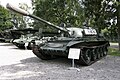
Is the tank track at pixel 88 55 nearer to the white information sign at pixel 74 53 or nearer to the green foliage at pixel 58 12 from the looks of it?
the white information sign at pixel 74 53

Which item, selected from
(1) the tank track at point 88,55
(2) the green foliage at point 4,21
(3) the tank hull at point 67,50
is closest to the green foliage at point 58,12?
(2) the green foliage at point 4,21

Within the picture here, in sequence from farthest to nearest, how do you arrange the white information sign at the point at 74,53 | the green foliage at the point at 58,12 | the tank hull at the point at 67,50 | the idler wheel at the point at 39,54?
the green foliage at the point at 58,12 → the idler wheel at the point at 39,54 → the tank hull at the point at 67,50 → the white information sign at the point at 74,53

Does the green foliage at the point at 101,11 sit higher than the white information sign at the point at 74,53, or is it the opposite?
the green foliage at the point at 101,11

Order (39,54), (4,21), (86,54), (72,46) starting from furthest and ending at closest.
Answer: (4,21) < (39,54) < (86,54) < (72,46)

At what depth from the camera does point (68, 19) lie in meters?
25.0

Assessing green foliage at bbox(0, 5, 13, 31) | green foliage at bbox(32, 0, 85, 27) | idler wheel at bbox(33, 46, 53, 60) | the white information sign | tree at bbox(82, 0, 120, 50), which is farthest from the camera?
green foliage at bbox(0, 5, 13, 31)

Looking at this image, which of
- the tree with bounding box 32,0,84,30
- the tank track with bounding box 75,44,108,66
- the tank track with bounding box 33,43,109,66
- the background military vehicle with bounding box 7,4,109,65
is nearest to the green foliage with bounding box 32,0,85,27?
the tree with bounding box 32,0,84,30

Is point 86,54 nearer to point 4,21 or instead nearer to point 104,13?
point 104,13

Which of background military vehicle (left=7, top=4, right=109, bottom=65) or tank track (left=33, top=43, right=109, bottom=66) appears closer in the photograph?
background military vehicle (left=7, top=4, right=109, bottom=65)

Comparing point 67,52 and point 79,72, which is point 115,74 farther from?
point 67,52

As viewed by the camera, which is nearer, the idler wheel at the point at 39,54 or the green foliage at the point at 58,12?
the idler wheel at the point at 39,54

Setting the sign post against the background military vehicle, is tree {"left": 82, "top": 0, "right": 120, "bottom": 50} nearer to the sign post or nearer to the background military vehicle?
the background military vehicle

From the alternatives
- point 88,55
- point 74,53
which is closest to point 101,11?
point 88,55

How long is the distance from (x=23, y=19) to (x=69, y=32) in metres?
38.0
